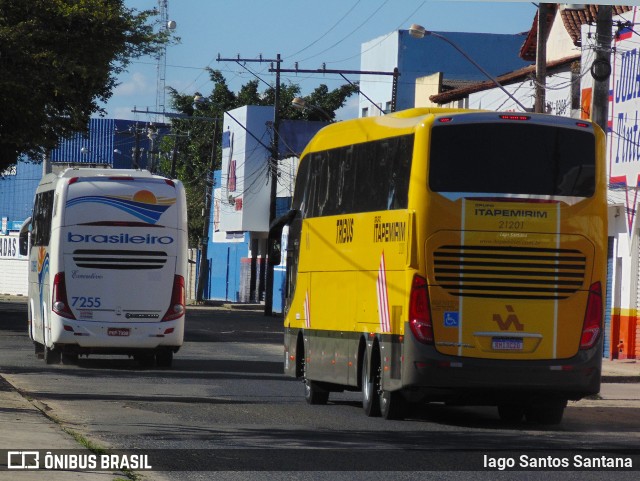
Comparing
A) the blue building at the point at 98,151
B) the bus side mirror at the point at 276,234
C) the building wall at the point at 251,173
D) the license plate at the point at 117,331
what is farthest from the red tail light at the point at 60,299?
the blue building at the point at 98,151

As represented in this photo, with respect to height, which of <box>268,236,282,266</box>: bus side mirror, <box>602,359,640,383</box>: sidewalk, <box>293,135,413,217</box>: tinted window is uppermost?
<box>293,135,413,217</box>: tinted window

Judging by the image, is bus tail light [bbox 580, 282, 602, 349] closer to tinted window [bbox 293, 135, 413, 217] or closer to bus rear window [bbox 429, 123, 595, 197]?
bus rear window [bbox 429, 123, 595, 197]

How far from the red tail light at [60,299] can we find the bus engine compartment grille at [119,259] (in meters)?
0.44

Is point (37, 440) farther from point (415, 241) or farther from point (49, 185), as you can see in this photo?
point (49, 185)

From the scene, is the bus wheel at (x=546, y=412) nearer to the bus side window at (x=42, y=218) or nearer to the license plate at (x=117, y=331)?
the license plate at (x=117, y=331)

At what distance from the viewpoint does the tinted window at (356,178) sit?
690 inches

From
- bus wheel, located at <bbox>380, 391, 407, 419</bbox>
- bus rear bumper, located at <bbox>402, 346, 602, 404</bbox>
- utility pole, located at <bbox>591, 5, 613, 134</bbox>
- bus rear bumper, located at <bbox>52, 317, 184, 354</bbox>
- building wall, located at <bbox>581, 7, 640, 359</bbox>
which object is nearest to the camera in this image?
bus rear bumper, located at <bbox>402, 346, 602, 404</bbox>

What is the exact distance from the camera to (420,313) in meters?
16.7

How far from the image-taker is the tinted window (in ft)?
57.5

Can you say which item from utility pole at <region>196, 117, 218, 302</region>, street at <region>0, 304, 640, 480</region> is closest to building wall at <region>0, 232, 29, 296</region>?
utility pole at <region>196, 117, 218, 302</region>

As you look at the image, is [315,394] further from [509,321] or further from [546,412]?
[509,321]

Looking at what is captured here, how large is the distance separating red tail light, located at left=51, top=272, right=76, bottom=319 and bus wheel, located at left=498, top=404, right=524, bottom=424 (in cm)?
991

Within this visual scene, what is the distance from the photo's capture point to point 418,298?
16.7 m

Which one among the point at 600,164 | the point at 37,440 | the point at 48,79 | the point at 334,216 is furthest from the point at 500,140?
the point at 48,79
